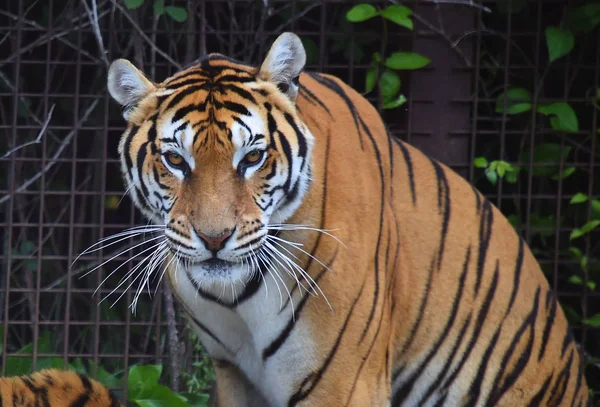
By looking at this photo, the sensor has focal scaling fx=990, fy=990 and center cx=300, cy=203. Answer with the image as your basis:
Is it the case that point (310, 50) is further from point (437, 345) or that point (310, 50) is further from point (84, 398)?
point (84, 398)

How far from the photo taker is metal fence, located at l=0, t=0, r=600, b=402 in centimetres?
350

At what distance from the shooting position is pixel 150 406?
3340 mm

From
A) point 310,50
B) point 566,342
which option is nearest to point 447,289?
point 566,342

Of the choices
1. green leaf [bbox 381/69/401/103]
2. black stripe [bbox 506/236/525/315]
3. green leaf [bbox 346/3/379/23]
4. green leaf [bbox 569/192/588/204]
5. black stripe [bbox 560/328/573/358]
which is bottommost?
black stripe [bbox 560/328/573/358]

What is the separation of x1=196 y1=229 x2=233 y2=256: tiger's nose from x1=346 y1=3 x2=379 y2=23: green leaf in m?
1.37

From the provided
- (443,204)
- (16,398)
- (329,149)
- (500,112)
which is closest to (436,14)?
(500,112)

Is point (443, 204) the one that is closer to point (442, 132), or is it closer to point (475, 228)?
point (475, 228)

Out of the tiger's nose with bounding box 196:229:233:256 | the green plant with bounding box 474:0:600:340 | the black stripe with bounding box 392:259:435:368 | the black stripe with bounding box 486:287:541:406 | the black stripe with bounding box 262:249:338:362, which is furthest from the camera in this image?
the green plant with bounding box 474:0:600:340

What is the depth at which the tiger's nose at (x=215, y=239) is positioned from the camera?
7.13ft

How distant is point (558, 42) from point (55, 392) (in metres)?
2.07

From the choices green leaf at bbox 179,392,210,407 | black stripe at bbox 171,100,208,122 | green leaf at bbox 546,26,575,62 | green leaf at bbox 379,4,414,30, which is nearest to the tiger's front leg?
black stripe at bbox 171,100,208,122

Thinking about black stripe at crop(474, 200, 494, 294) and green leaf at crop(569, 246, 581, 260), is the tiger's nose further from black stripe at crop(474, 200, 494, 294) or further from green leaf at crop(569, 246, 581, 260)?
green leaf at crop(569, 246, 581, 260)

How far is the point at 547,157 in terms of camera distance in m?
3.64

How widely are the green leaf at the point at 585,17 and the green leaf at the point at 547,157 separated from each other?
1.41 feet
